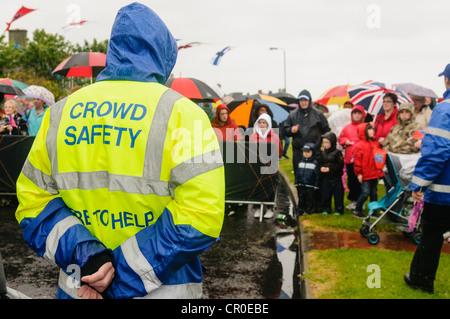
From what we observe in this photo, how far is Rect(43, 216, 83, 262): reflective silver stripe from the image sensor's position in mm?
1896

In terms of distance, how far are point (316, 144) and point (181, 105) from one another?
22.3 ft

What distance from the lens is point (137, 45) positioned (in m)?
1.95

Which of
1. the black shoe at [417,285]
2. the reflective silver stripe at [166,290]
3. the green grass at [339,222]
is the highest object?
the reflective silver stripe at [166,290]

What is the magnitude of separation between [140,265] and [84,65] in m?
9.07

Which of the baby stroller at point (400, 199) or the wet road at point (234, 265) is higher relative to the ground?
the baby stroller at point (400, 199)

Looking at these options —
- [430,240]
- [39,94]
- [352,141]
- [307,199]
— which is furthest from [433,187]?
[39,94]

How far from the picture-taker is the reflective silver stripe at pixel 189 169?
1779 mm

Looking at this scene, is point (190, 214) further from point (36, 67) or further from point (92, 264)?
point (36, 67)

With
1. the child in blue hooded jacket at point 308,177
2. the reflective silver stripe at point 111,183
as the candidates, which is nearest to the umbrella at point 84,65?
the child in blue hooded jacket at point 308,177

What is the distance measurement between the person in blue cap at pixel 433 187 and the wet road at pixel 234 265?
1411mm

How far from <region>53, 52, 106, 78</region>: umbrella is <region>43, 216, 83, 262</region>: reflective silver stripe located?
8638 mm

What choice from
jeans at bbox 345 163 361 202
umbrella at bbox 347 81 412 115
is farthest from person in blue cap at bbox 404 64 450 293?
umbrella at bbox 347 81 412 115

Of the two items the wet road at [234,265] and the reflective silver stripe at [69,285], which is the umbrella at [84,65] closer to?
the wet road at [234,265]

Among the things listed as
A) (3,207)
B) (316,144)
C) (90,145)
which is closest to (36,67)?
(3,207)
